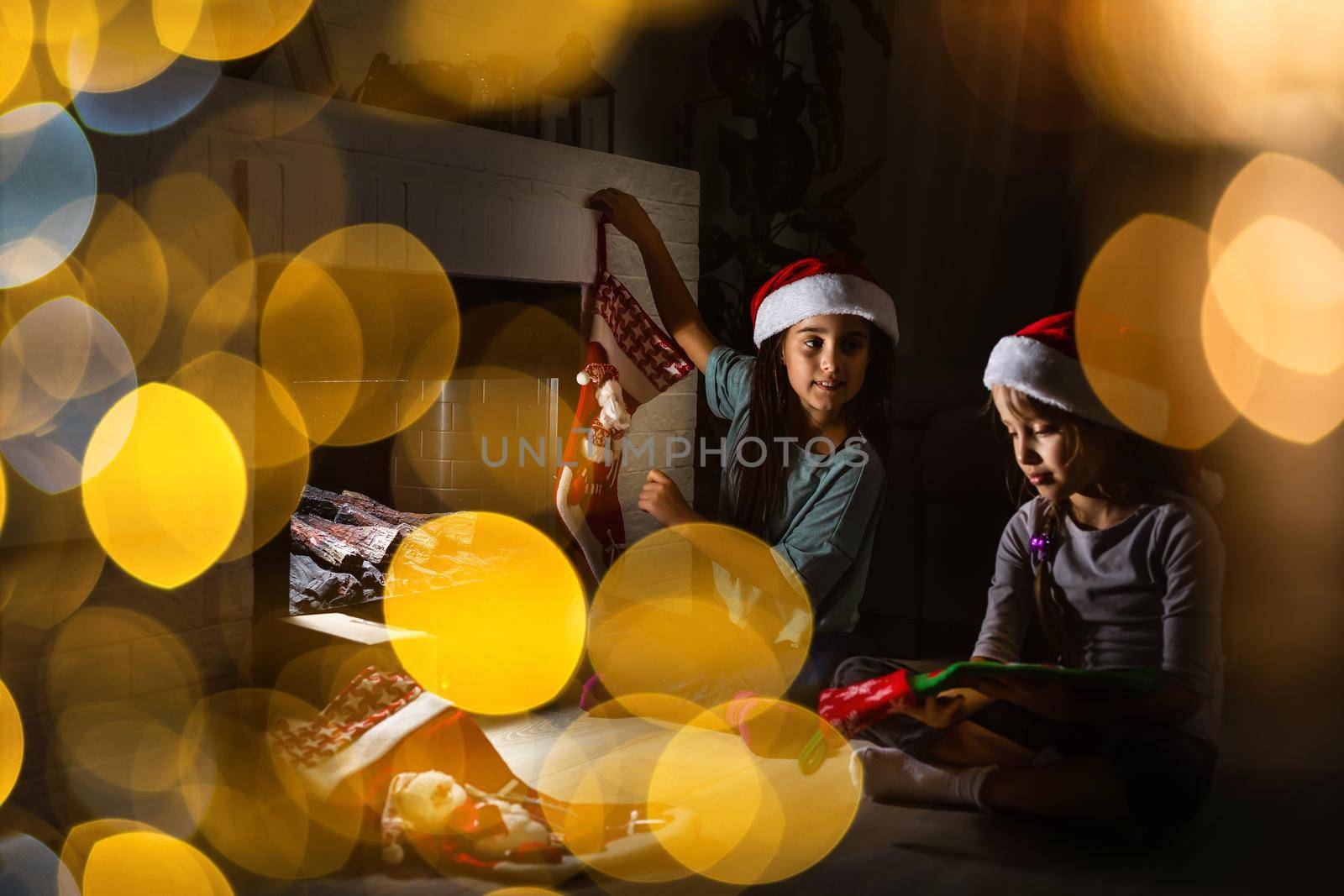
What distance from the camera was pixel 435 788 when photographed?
1.35 m

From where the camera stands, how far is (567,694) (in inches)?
76.0

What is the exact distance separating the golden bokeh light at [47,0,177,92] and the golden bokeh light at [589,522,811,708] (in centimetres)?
97

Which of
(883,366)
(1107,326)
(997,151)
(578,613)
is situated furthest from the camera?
(997,151)

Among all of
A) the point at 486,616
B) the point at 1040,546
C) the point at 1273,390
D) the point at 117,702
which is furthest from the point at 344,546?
the point at 1273,390

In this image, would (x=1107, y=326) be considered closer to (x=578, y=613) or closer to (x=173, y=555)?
(x=578, y=613)

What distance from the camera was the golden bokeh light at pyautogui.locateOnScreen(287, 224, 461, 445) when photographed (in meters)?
1.77

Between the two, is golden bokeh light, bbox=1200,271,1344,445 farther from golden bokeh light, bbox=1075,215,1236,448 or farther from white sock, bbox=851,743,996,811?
white sock, bbox=851,743,996,811

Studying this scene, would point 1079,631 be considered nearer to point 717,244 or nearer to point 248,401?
A: point 248,401

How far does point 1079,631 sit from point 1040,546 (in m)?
0.12

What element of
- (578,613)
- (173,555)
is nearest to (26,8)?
(173,555)

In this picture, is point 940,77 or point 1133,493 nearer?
point 1133,493

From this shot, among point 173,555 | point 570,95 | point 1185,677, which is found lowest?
point 1185,677

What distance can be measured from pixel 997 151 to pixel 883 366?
2.78ft

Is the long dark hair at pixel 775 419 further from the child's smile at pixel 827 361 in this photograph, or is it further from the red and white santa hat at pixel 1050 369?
the red and white santa hat at pixel 1050 369
